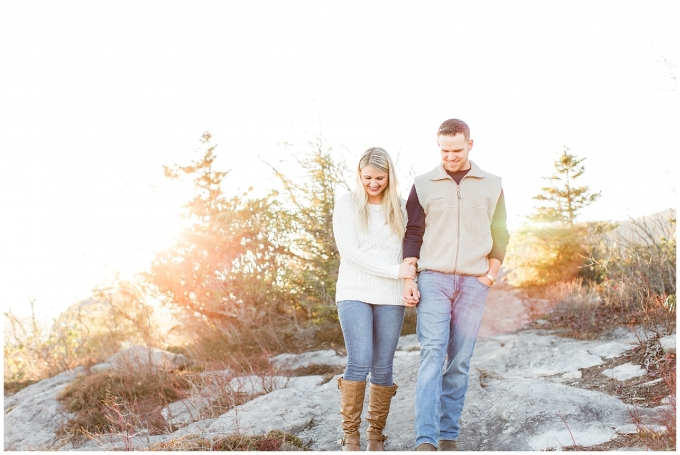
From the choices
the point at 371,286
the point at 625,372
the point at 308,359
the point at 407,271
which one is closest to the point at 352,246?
the point at 371,286

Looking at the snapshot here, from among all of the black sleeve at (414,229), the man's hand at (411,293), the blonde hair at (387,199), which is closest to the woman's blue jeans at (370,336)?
the man's hand at (411,293)

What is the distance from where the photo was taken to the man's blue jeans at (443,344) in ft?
11.9

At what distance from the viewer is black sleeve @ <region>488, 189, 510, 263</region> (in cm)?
401

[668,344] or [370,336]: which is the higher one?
[370,336]

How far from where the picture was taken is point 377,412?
3932 millimetres

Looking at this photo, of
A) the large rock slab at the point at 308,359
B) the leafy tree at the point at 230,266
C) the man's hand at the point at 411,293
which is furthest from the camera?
the leafy tree at the point at 230,266

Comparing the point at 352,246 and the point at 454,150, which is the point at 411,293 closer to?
the point at 352,246

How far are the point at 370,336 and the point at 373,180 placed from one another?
3.32 ft

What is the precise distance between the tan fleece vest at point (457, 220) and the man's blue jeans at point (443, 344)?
3.7 inches

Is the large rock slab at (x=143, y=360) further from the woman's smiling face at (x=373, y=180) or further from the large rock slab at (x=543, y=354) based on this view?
the woman's smiling face at (x=373, y=180)

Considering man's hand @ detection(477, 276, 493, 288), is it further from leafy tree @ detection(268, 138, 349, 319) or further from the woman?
leafy tree @ detection(268, 138, 349, 319)

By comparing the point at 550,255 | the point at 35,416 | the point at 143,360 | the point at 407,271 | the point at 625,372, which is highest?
the point at 407,271

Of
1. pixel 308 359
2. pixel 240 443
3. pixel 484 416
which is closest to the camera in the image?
pixel 240 443

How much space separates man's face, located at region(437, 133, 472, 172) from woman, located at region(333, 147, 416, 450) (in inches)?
14.2
